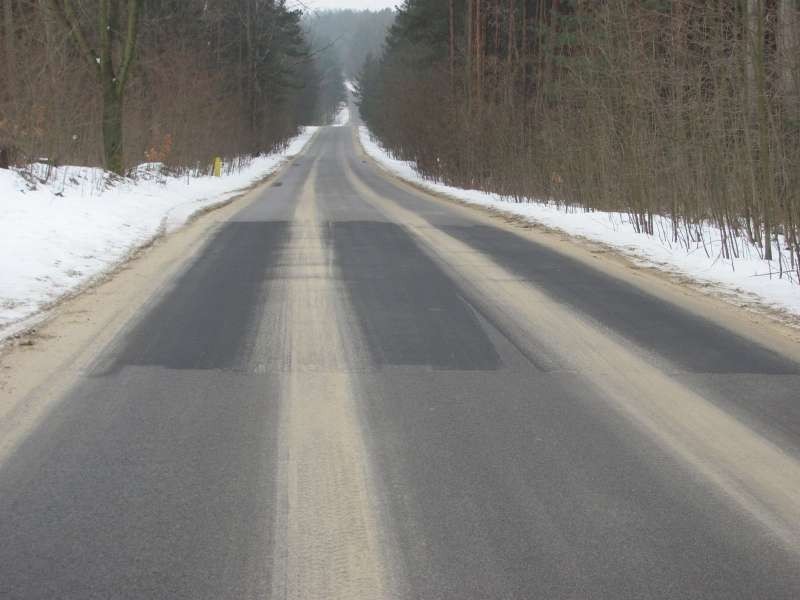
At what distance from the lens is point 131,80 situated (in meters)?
28.9

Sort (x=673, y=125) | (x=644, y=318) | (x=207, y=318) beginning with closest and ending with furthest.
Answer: (x=207, y=318)
(x=644, y=318)
(x=673, y=125)

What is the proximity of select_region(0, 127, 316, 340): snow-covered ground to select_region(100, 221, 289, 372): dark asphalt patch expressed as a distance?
1009 millimetres

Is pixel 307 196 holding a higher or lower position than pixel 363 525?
higher

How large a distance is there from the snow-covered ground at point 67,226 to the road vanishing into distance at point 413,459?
1493 millimetres

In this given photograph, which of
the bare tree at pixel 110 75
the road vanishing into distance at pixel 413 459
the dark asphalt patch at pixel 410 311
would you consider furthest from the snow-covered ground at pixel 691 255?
the bare tree at pixel 110 75

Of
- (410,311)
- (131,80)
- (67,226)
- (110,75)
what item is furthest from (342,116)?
(410,311)

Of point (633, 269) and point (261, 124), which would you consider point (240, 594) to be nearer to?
point (633, 269)

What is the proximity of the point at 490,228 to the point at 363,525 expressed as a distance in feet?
38.2

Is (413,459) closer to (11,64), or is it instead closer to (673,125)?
(673,125)

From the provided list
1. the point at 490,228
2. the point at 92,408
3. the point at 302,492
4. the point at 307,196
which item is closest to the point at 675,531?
the point at 302,492

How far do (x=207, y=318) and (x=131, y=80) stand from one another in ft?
80.9

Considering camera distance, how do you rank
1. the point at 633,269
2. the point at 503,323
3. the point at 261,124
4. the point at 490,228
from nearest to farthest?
the point at 503,323, the point at 633,269, the point at 490,228, the point at 261,124

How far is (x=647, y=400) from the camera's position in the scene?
4797 mm

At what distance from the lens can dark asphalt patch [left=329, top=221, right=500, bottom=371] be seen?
570 centimetres
